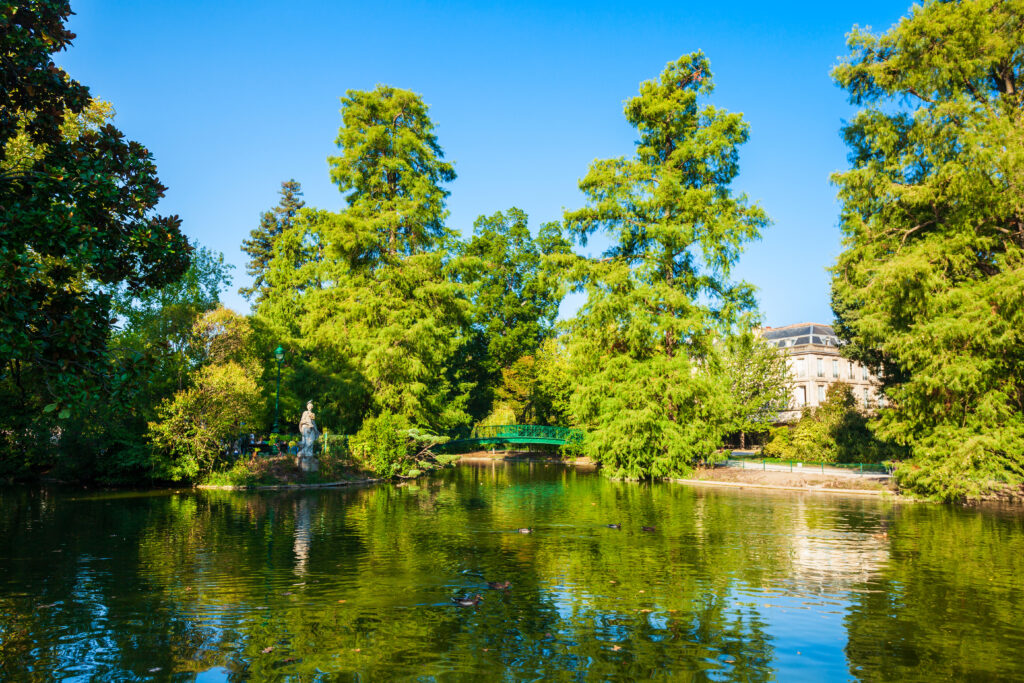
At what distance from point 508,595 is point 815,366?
66439mm

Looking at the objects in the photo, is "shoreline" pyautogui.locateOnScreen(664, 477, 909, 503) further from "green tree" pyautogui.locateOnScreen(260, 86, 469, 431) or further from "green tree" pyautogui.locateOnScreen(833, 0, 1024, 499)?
"green tree" pyautogui.locateOnScreen(260, 86, 469, 431)

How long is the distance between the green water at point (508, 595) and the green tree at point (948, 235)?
3.96 m

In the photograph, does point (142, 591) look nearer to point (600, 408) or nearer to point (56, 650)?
point (56, 650)

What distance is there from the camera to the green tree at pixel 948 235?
23.5 metres

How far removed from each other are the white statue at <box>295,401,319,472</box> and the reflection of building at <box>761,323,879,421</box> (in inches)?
→ 1953

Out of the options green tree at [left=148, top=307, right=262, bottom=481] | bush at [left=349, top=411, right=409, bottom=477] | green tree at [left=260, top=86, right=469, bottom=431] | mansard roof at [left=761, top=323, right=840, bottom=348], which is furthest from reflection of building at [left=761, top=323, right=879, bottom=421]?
green tree at [left=148, top=307, right=262, bottom=481]

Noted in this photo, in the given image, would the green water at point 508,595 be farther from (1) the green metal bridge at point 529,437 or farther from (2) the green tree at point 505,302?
(2) the green tree at point 505,302

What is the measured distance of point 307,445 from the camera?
31703 mm

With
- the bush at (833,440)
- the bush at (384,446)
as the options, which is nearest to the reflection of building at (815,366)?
the bush at (833,440)

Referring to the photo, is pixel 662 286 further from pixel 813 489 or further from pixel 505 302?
pixel 505 302

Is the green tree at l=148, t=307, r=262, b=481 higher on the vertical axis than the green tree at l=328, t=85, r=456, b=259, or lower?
lower

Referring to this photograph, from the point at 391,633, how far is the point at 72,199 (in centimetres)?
826

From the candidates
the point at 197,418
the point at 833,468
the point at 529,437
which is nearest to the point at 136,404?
the point at 197,418

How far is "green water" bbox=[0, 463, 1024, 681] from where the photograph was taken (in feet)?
27.4
